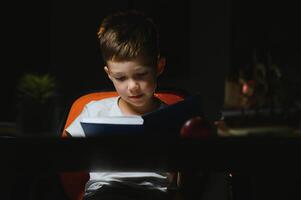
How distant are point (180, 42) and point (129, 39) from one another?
287cm

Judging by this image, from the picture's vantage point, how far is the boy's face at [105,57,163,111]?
159 centimetres

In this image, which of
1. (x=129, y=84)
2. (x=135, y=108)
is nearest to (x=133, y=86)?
(x=129, y=84)

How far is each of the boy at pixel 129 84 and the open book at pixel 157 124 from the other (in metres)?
0.28

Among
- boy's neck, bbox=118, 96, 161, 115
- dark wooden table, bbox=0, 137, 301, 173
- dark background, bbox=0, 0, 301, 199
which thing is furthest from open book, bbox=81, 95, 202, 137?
dark background, bbox=0, 0, 301, 199

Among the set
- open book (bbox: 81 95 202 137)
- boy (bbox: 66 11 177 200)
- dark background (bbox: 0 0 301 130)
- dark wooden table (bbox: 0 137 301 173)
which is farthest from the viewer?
dark background (bbox: 0 0 301 130)

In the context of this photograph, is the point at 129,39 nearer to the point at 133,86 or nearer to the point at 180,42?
the point at 133,86

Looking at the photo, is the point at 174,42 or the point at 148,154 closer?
the point at 148,154

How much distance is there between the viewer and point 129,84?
1.59 m

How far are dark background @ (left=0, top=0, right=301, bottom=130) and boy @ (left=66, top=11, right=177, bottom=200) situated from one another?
8.76 ft

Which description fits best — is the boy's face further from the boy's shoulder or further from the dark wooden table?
the dark wooden table

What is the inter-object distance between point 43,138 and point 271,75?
3.42m

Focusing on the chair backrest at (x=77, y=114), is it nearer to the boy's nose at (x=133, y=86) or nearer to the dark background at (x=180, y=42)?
the boy's nose at (x=133, y=86)

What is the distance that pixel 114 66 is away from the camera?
1.61m

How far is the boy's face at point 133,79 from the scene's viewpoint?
159cm
